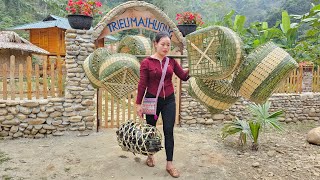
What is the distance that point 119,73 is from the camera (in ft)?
9.38

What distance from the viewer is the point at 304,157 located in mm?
4707

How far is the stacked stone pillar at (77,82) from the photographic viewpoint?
556 centimetres

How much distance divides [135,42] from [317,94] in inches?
245

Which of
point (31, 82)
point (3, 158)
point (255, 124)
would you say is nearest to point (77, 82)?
point (31, 82)

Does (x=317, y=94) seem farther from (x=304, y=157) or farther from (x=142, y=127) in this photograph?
(x=142, y=127)

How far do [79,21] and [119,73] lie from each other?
3.08 m

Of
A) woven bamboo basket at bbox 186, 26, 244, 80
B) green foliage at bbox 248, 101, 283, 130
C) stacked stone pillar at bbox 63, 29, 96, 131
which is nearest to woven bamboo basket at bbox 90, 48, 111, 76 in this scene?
woven bamboo basket at bbox 186, 26, 244, 80

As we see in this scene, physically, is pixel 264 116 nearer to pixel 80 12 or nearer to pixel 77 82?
pixel 77 82

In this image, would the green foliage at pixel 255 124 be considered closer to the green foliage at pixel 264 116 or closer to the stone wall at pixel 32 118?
the green foliage at pixel 264 116

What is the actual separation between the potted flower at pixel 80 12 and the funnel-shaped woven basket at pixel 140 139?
319 cm

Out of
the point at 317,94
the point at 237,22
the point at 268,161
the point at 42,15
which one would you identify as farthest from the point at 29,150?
the point at 42,15

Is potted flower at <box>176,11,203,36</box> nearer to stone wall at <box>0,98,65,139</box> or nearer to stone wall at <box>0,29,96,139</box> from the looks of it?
stone wall at <box>0,29,96,139</box>

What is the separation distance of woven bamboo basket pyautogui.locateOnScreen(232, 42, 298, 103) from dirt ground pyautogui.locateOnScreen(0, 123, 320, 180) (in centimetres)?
187

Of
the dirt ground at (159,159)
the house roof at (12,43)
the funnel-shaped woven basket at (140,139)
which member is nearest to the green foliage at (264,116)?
the dirt ground at (159,159)
